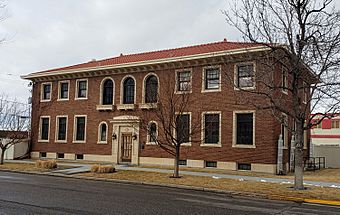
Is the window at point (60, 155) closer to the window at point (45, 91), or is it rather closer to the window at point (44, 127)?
the window at point (44, 127)

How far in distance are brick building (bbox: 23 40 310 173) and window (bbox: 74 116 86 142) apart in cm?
8

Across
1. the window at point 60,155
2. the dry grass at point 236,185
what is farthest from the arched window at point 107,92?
the dry grass at point 236,185

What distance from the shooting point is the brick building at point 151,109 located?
21.8 m

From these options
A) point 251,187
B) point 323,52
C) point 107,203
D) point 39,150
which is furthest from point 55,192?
point 39,150

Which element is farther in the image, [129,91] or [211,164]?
[129,91]

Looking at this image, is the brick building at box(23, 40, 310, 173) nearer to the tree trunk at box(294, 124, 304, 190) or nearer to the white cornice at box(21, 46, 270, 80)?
the white cornice at box(21, 46, 270, 80)

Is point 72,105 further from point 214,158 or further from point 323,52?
point 323,52

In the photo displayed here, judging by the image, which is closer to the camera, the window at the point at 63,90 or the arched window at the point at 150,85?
the arched window at the point at 150,85

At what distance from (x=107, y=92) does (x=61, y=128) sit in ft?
18.0

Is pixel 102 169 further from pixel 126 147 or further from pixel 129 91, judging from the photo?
pixel 129 91

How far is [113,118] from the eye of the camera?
2753 centimetres

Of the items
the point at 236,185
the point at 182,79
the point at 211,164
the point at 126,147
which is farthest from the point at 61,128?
the point at 236,185

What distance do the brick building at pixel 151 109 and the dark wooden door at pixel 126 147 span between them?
59 mm

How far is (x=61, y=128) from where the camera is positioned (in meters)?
30.6
